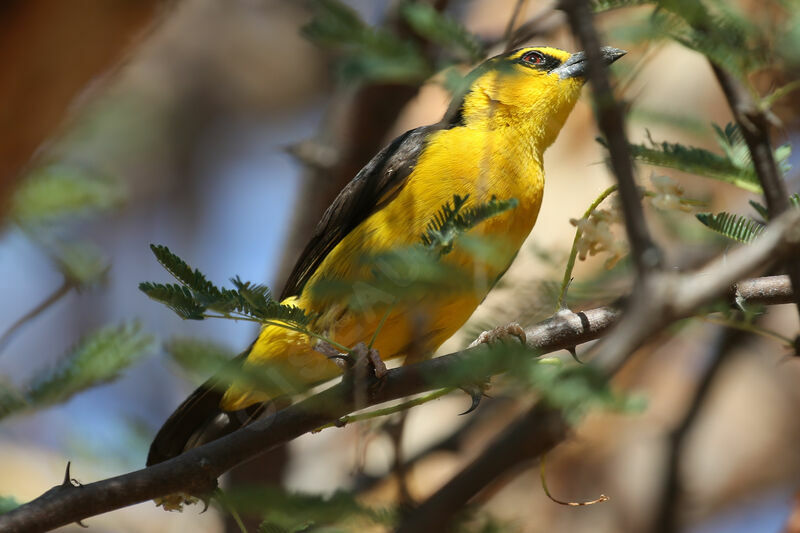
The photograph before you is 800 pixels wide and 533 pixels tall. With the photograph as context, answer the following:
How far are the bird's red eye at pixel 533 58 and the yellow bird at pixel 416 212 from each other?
0.01 meters

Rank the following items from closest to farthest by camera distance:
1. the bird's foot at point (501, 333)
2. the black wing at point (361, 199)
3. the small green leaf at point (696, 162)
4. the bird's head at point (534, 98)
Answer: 1. the small green leaf at point (696, 162)
2. the bird's foot at point (501, 333)
3. the black wing at point (361, 199)
4. the bird's head at point (534, 98)

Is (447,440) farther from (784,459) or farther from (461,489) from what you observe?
(461,489)

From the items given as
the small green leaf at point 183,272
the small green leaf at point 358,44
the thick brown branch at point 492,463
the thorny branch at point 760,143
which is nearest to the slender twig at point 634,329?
the thick brown branch at point 492,463

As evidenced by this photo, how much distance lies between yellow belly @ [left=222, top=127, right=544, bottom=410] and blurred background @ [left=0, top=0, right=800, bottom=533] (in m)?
0.21

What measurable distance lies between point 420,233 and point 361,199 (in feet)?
2.12

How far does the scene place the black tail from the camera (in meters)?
4.03

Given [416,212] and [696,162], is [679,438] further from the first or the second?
[696,162]

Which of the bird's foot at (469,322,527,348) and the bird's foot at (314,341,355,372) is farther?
the bird's foot at (469,322,527,348)

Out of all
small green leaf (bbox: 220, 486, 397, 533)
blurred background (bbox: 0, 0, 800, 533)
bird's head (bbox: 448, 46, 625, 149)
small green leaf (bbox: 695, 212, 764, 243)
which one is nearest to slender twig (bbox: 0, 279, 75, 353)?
blurred background (bbox: 0, 0, 800, 533)

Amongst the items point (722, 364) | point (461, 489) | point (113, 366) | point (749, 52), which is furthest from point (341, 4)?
point (722, 364)

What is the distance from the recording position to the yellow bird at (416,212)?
3.84m

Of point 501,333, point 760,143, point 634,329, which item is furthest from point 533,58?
point 634,329

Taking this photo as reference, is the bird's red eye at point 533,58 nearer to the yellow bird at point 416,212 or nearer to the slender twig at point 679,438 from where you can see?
the yellow bird at point 416,212

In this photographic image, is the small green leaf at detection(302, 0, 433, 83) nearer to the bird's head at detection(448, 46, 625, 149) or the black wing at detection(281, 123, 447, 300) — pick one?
the black wing at detection(281, 123, 447, 300)
